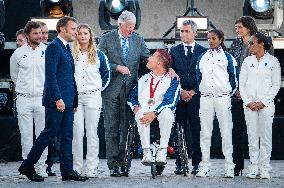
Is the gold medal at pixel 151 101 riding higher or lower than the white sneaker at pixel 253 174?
higher

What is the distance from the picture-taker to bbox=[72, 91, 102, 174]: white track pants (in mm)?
6973

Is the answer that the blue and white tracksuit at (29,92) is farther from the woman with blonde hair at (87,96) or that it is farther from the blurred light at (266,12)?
the blurred light at (266,12)

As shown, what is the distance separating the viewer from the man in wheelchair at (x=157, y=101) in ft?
22.9

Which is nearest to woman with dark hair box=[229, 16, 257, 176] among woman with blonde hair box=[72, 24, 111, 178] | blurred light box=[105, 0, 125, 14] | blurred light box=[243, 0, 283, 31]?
woman with blonde hair box=[72, 24, 111, 178]

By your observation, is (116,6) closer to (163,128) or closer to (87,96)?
(87,96)

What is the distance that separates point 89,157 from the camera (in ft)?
22.9

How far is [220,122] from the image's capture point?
7.10 metres

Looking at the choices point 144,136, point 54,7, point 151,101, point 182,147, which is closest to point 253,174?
point 182,147

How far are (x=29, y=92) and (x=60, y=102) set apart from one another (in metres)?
0.60

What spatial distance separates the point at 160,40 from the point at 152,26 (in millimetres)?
1673

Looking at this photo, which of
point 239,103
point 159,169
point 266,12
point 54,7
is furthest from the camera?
point 54,7

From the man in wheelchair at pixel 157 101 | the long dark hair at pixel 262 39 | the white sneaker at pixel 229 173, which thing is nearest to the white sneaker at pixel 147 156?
the man in wheelchair at pixel 157 101

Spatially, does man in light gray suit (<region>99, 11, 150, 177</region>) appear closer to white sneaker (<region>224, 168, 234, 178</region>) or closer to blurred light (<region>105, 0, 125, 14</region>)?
white sneaker (<region>224, 168, 234, 178</region>)

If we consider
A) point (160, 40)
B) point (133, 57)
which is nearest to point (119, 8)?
point (160, 40)
